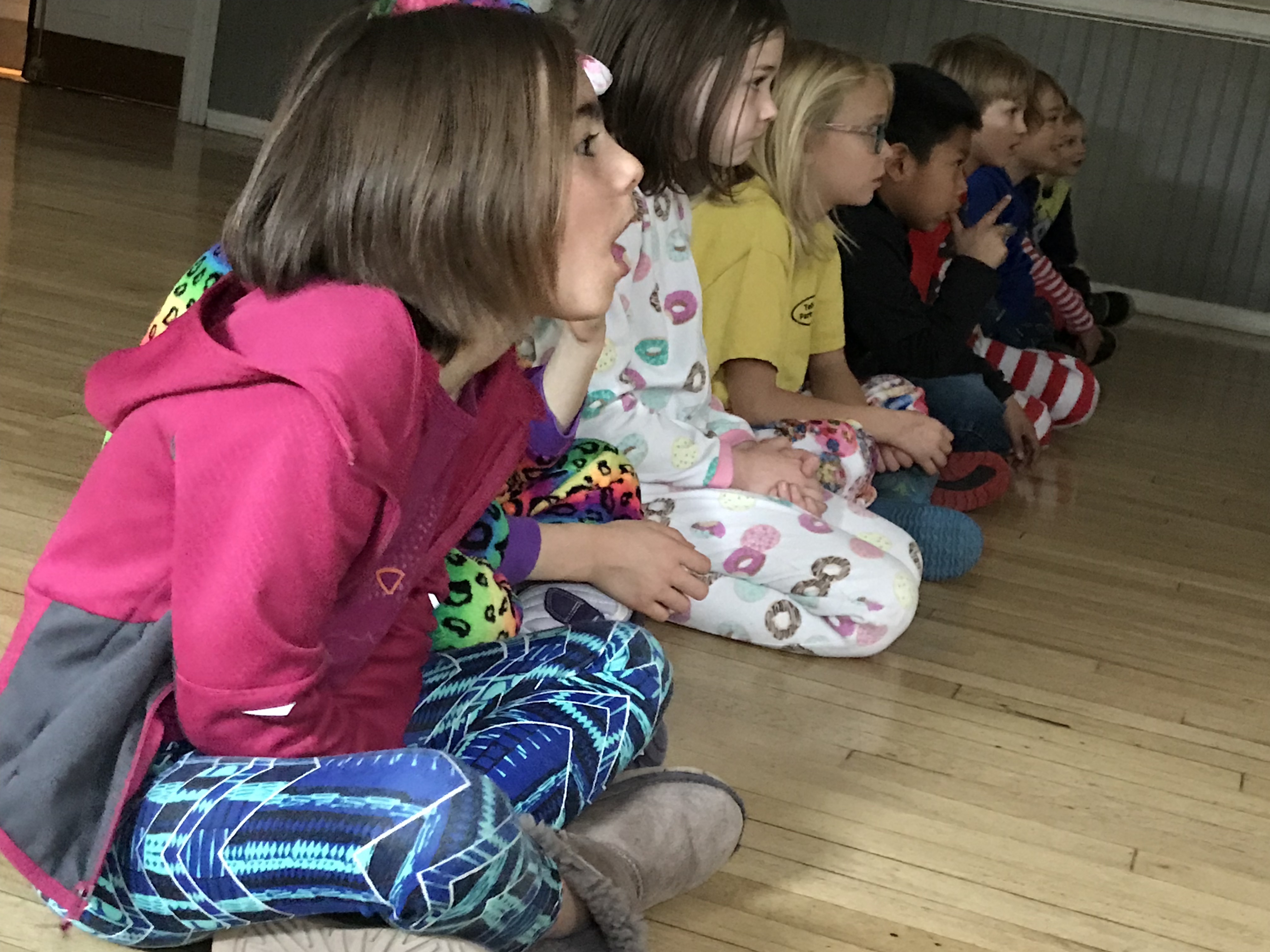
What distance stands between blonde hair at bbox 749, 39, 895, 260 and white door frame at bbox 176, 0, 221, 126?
→ 398cm

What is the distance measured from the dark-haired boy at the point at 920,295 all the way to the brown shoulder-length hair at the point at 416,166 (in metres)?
1.28

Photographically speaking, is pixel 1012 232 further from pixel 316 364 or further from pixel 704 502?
pixel 316 364

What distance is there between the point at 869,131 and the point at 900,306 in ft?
1.23

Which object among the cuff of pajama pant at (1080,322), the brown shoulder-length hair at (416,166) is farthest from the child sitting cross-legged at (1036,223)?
the brown shoulder-length hair at (416,166)

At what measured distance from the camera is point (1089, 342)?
348 cm

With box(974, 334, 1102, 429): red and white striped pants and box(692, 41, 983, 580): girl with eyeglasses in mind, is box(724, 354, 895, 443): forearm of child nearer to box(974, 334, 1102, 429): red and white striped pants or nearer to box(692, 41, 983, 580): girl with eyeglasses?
box(692, 41, 983, 580): girl with eyeglasses

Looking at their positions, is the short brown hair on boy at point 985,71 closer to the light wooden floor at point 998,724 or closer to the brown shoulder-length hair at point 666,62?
the light wooden floor at point 998,724

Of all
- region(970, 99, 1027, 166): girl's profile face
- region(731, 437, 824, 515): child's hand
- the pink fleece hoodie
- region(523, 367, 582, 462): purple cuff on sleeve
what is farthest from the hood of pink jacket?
region(970, 99, 1027, 166): girl's profile face

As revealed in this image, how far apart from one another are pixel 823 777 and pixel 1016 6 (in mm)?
3852

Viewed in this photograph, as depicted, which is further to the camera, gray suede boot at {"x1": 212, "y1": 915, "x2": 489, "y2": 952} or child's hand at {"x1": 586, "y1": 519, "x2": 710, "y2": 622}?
child's hand at {"x1": 586, "y1": 519, "x2": 710, "y2": 622}

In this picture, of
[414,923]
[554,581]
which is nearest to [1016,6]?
[554,581]

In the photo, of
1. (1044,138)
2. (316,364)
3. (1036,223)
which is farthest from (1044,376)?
(316,364)

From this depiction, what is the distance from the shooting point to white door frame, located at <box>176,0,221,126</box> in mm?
5336

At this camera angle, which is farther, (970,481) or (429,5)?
(970,481)
